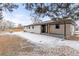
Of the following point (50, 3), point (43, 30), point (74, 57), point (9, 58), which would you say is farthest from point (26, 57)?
point (50, 3)

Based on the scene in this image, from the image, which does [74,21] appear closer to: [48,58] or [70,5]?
[70,5]

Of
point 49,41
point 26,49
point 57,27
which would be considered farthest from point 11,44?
point 57,27

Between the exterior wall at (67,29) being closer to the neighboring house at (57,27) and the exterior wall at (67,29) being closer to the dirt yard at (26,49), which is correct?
the neighboring house at (57,27)

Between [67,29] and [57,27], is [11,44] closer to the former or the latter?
[57,27]

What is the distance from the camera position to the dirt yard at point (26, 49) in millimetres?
2238

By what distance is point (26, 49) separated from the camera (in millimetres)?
2254

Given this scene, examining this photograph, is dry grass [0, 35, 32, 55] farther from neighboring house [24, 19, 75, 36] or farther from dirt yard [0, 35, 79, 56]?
neighboring house [24, 19, 75, 36]

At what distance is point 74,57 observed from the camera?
2229mm

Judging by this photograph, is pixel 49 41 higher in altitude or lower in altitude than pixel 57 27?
lower

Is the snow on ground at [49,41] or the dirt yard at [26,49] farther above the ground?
the snow on ground at [49,41]

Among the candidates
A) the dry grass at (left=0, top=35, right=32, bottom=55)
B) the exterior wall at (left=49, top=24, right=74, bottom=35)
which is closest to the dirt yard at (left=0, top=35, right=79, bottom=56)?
the dry grass at (left=0, top=35, right=32, bottom=55)

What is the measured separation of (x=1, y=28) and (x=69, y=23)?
Answer: 33.4 inches

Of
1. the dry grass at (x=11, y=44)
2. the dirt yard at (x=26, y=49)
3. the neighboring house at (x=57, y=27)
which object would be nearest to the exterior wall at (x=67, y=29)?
the neighboring house at (x=57, y=27)

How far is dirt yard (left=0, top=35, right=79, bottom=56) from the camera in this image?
2.24m
